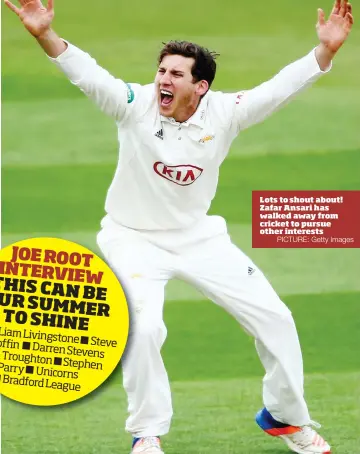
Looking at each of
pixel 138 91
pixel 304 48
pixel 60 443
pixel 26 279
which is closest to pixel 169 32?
pixel 304 48

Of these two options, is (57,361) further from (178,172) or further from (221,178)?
(221,178)

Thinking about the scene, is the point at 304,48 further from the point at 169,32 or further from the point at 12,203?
the point at 12,203

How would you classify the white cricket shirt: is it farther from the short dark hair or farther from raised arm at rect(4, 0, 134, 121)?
the short dark hair

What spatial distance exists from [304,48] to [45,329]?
277 cm

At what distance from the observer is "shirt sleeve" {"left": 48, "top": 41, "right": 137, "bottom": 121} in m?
5.11

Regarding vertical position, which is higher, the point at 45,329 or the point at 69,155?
the point at 69,155

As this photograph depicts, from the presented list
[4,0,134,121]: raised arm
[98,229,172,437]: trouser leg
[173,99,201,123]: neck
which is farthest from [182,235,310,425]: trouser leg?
[4,0,134,121]: raised arm

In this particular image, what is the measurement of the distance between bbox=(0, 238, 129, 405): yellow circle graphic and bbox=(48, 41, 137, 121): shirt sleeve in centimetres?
66

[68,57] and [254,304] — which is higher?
[68,57]

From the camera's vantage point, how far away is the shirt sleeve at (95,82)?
511cm

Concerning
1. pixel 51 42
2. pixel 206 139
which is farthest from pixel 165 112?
pixel 51 42

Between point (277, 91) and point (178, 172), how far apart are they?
0.57 m

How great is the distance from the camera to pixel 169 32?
6.82 meters

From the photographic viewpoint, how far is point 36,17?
5.09 meters
